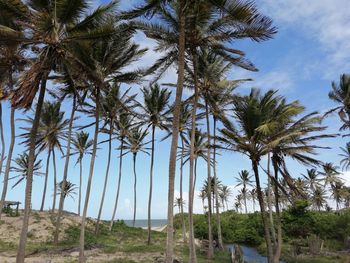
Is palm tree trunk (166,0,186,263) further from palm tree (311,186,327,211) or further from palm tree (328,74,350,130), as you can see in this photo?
palm tree (311,186,327,211)

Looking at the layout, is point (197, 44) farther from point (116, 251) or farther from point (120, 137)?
point (120, 137)

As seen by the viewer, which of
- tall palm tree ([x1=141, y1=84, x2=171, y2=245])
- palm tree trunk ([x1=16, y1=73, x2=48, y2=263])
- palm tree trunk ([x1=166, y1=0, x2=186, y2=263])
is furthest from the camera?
tall palm tree ([x1=141, y1=84, x2=171, y2=245])

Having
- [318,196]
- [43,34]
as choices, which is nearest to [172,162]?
[43,34]

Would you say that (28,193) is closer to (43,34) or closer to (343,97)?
(43,34)

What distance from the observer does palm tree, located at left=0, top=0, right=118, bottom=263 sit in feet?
37.7

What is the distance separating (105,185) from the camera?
30.1 metres

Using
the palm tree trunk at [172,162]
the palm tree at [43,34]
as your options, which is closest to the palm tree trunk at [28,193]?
the palm tree at [43,34]

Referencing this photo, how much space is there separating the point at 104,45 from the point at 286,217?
2857cm

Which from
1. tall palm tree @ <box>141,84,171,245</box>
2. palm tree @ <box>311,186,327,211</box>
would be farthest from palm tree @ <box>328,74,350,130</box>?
palm tree @ <box>311,186,327,211</box>

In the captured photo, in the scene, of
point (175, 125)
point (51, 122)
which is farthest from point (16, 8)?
point (51, 122)

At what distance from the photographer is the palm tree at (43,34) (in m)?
11.5

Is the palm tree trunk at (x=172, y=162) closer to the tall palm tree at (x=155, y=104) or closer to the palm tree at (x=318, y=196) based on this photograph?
the tall palm tree at (x=155, y=104)

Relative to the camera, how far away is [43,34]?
39.6 ft

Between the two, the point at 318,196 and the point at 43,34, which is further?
the point at 318,196
